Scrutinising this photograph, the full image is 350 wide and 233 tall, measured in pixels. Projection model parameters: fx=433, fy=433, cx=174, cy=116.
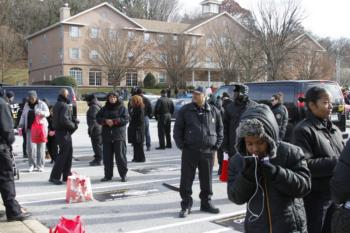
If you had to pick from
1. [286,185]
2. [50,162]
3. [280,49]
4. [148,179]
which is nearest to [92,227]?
[148,179]

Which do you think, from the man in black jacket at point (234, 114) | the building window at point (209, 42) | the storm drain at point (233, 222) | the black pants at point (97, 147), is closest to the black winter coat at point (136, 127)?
the black pants at point (97, 147)

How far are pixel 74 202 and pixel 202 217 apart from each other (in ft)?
7.43

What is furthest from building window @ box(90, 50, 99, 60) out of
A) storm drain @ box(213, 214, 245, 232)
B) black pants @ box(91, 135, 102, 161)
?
storm drain @ box(213, 214, 245, 232)

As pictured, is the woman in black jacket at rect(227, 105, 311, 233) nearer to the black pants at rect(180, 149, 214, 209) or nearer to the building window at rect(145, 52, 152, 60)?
the black pants at rect(180, 149, 214, 209)

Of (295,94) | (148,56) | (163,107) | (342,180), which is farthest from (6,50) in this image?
(342,180)

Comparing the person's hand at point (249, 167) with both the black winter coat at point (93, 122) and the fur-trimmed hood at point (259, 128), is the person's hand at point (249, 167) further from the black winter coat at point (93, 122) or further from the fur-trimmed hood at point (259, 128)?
the black winter coat at point (93, 122)

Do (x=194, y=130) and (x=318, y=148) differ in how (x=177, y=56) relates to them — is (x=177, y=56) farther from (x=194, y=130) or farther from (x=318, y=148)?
(x=318, y=148)

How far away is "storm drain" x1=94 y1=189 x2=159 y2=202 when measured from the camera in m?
7.49

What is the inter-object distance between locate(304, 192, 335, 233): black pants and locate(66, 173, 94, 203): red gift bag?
4321 mm

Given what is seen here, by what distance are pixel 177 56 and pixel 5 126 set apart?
41.7 meters

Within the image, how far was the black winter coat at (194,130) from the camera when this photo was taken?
6.40 m

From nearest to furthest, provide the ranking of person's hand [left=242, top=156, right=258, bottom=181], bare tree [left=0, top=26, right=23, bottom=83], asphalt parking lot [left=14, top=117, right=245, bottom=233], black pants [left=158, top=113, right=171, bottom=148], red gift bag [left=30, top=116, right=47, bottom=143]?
person's hand [left=242, top=156, right=258, bottom=181] < asphalt parking lot [left=14, top=117, right=245, bottom=233] < red gift bag [left=30, top=116, right=47, bottom=143] < black pants [left=158, top=113, right=171, bottom=148] < bare tree [left=0, top=26, right=23, bottom=83]

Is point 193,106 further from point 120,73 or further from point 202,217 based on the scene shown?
point 120,73

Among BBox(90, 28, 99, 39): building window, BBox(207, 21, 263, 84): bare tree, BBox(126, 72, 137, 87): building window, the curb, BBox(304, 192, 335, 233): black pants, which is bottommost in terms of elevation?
the curb
